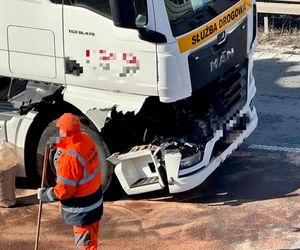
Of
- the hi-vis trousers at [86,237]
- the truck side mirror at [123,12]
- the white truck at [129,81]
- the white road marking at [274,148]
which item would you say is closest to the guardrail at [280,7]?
the white road marking at [274,148]

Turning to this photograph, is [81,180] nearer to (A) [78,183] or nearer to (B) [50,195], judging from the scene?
(A) [78,183]

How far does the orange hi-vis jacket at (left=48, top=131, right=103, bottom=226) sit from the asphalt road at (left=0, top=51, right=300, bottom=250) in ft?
3.61

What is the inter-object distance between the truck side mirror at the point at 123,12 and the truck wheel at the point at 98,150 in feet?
4.37

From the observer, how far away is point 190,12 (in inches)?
317

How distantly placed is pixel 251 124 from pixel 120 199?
1796 mm

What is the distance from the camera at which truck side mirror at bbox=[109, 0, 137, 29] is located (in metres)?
7.37

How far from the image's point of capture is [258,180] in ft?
28.9

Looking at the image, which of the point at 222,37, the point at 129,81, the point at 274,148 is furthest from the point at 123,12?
the point at 274,148

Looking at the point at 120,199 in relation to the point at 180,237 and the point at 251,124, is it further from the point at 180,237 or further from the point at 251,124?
the point at 251,124

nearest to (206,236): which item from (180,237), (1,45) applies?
(180,237)

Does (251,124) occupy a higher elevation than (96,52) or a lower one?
lower

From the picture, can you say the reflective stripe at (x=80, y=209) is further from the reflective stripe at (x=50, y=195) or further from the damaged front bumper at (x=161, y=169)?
the damaged front bumper at (x=161, y=169)

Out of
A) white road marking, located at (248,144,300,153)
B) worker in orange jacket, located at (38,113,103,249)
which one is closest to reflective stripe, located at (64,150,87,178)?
→ worker in orange jacket, located at (38,113,103,249)

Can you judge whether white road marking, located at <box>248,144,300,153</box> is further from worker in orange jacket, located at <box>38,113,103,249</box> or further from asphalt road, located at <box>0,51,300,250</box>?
worker in orange jacket, located at <box>38,113,103,249</box>
